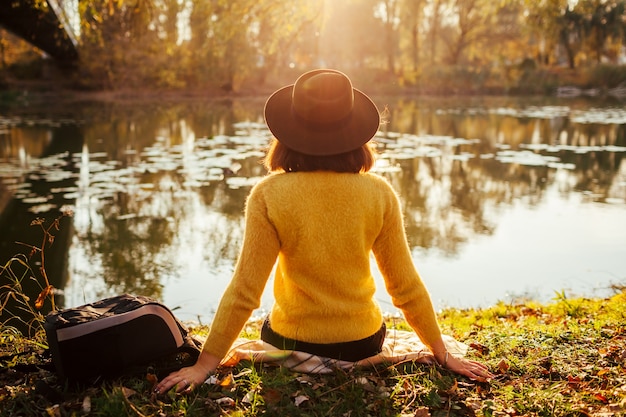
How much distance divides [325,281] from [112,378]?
2.90 ft

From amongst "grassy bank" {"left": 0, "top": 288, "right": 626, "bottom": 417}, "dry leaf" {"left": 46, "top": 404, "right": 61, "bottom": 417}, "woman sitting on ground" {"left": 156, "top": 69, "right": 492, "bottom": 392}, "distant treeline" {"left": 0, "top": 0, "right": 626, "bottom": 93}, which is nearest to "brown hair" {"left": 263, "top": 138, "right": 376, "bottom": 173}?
"woman sitting on ground" {"left": 156, "top": 69, "right": 492, "bottom": 392}

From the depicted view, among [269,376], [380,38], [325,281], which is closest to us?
[325,281]

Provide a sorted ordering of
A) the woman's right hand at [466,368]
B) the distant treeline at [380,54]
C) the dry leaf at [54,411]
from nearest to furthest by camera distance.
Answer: the dry leaf at [54,411], the woman's right hand at [466,368], the distant treeline at [380,54]

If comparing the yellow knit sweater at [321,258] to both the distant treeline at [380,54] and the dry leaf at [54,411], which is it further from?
the distant treeline at [380,54]

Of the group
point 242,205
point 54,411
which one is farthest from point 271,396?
point 242,205

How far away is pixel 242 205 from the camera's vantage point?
7.61 meters

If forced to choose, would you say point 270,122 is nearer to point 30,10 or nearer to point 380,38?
point 30,10

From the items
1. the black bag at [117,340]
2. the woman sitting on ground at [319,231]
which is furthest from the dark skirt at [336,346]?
the black bag at [117,340]

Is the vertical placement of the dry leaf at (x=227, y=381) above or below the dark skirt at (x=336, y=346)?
below

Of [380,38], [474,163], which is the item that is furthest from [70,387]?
[380,38]

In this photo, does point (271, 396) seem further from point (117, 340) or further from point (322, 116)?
point (322, 116)

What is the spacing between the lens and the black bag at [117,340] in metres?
2.04

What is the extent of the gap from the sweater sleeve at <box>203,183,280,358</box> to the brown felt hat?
225mm

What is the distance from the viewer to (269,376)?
2225 mm
